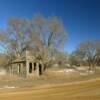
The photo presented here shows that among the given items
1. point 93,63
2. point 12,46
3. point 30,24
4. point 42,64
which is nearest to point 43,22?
point 30,24

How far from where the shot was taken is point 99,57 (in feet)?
279

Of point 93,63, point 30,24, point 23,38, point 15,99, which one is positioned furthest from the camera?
point 93,63

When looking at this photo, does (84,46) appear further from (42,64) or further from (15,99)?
(15,99)

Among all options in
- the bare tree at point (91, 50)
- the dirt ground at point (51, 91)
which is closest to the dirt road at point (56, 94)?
the dirt ground at point (51, 91)

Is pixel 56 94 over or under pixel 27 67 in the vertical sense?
under

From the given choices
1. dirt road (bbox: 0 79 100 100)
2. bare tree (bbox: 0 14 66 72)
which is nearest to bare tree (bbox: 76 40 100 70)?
bare tree (bbox: 0 14 66 72)

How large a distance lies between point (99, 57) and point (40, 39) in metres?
46.3

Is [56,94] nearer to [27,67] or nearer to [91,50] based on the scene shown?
[27,67]

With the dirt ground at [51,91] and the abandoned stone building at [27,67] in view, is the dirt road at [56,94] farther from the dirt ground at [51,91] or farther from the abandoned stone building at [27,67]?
the abandoned stone building at [27,67]

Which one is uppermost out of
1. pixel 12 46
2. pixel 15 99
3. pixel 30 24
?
pixel 30 24

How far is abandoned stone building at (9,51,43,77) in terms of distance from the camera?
4016 centimetres

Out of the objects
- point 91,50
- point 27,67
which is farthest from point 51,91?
point 91,50

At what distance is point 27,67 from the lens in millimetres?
39875

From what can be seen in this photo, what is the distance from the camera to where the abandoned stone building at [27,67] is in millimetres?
40156
